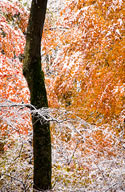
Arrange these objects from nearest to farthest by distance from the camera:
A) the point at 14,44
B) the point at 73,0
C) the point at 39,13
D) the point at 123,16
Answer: the point at 39,13 < the point at 123,16 < the point at 73,0 < the point at 14,44

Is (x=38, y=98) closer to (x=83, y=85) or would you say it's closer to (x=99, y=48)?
(x=99, y=48)

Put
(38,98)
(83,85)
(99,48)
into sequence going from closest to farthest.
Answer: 1. (38,98)
2. (99,48)
3. (83,85)

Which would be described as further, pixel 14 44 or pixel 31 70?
pixel 14 44

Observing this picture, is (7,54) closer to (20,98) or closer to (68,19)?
(20,98)

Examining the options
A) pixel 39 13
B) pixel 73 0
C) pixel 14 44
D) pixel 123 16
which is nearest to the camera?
pixel 39 13

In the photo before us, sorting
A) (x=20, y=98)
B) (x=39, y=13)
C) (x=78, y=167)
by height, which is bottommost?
(x=78, y=167)

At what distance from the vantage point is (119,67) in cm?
473

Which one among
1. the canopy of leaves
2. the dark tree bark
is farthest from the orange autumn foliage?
the dark tree bark

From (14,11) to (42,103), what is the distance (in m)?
2.76

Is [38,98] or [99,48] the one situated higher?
[99,48]

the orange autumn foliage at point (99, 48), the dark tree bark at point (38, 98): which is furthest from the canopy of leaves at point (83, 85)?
the dark tree bark at point (38, 98)

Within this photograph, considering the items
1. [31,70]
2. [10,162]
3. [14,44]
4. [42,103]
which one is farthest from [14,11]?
[10,162]

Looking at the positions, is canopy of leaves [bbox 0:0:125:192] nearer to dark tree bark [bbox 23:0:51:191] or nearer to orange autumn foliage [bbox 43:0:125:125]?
orange autumn foliage [bbox 43:0:125:125]

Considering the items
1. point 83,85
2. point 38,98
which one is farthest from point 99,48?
point 38,98
